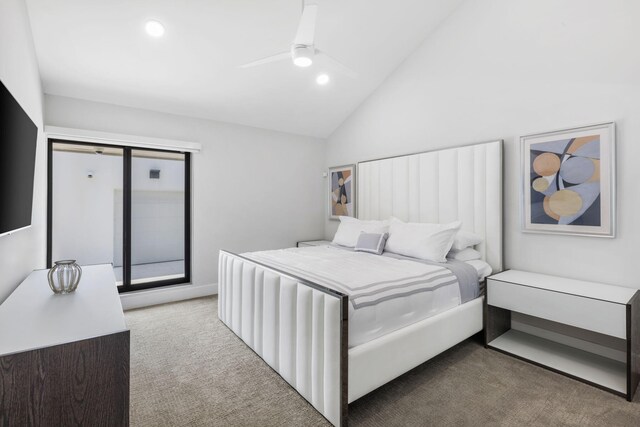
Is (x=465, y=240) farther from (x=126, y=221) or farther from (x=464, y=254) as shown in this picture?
(x=126, y=221)

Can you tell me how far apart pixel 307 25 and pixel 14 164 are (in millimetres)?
1892

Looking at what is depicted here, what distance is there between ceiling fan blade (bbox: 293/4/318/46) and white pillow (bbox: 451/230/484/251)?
2.23 m

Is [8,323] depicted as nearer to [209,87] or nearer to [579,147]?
[209,87]

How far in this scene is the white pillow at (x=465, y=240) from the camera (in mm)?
2947

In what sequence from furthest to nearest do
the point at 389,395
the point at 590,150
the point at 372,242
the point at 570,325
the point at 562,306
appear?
the point at 372,242 < the point at 590,150 < the point at 570,325 < the point at 562,306 < the point at 389,395

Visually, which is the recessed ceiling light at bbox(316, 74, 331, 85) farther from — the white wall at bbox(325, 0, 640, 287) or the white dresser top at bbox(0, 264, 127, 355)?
Result: the white dresser top at bbox(0, 264, 127, 355)

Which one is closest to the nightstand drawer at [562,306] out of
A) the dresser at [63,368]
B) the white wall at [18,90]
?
the dresser at [63,368]

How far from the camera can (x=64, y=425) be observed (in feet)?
3.74

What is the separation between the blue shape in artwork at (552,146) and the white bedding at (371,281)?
143 centimetres

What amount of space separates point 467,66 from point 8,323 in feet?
13.5

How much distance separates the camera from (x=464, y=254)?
2945 mm

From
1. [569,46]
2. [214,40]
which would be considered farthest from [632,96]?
[214,40]

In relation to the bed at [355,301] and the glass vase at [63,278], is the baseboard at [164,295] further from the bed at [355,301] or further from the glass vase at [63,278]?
the glass vase at [63,278]

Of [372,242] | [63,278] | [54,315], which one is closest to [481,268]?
[372,242]
